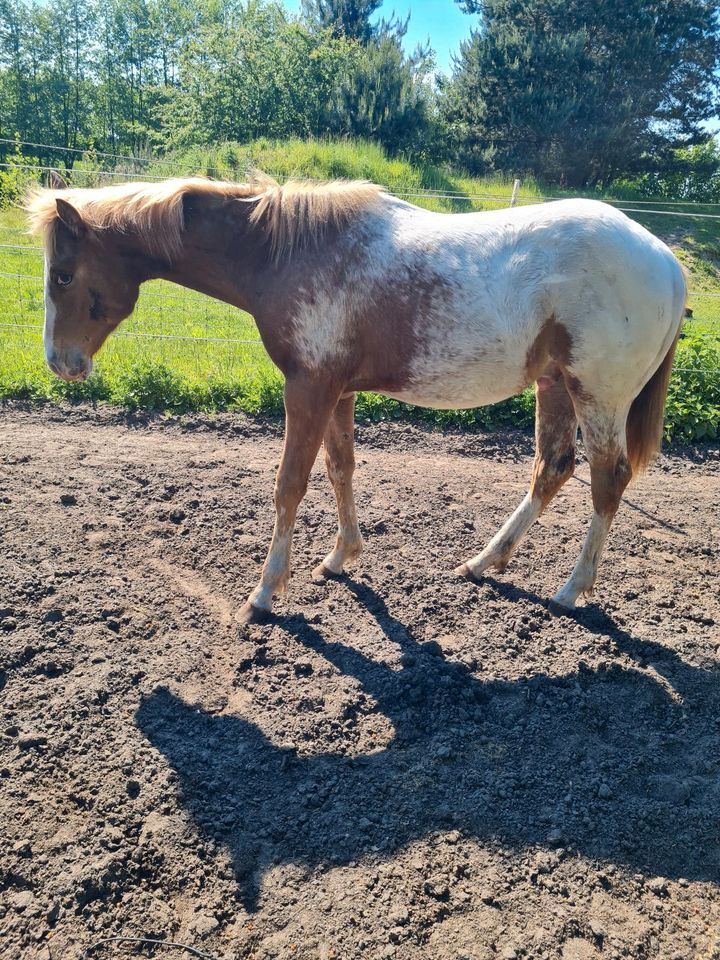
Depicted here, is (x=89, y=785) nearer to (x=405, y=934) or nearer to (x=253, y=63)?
(x=405, y=934)

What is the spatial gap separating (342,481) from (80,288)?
1726 millimetres

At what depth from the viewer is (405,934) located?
1949 millimetres

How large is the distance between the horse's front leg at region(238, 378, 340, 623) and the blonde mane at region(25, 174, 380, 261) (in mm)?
708

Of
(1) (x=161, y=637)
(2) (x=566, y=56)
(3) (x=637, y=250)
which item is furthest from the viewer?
(2) (x=566, y=56)

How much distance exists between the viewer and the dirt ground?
79.4 inches

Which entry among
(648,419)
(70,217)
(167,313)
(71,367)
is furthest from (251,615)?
(167,313)

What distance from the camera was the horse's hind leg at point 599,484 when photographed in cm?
327

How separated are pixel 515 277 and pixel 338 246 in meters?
0.88

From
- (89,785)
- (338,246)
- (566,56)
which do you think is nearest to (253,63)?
(566,56)

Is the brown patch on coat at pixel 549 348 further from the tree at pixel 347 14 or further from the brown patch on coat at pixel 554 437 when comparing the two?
Answer: the tree at pixel 347 14

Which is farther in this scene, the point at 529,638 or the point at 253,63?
the point at 253,63

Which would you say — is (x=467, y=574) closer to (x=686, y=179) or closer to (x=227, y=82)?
(x=686, y=179)

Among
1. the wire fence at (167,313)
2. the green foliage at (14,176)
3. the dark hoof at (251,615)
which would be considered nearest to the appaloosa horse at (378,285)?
the dark hoof at (251,615)

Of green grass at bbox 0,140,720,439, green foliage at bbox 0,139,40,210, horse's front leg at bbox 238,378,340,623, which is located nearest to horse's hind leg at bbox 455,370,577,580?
horse's front leg at bbox 238,378,340,623
